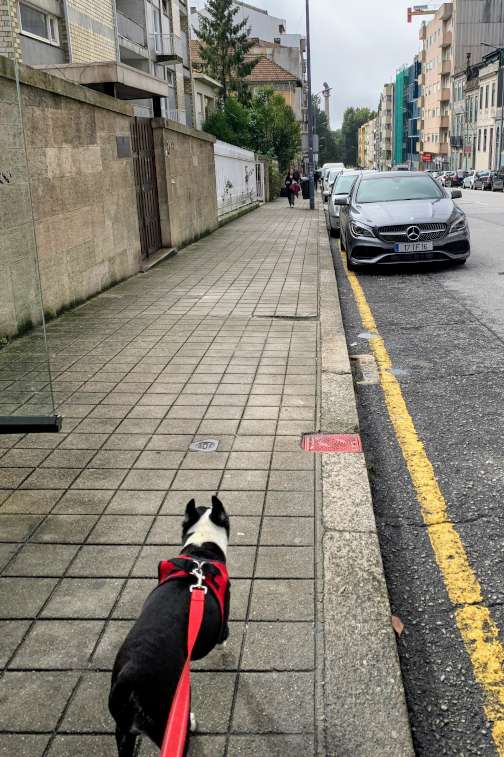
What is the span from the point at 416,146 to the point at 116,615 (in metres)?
127

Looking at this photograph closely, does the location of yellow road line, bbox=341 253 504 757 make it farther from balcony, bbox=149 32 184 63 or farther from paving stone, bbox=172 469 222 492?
balcony, bbox=149 32 184 63

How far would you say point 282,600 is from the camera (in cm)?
297

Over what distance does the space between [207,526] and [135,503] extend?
4.79ft

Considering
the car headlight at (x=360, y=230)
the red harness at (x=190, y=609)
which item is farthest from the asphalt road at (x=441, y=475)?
the car headlight at (x=360, y=230)

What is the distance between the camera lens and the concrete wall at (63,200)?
16.6 feet

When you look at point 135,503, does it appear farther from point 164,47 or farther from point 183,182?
point 164,47

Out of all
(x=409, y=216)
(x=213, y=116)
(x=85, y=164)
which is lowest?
(x=409, y=216)

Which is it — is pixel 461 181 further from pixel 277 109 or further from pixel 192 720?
pixel 192 720

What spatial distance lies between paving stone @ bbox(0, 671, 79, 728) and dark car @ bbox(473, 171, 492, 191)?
2155 inches

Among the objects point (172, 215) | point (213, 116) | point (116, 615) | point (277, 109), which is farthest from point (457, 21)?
point (116, 615)

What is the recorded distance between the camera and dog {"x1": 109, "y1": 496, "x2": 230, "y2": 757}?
1.79m

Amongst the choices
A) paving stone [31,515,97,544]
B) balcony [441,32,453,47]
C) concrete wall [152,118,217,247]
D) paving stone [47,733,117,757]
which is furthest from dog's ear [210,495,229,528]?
balcony [441,32,453,47]

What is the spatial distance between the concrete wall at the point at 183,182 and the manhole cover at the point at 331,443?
418 inches

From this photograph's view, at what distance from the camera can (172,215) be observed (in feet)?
48.6
